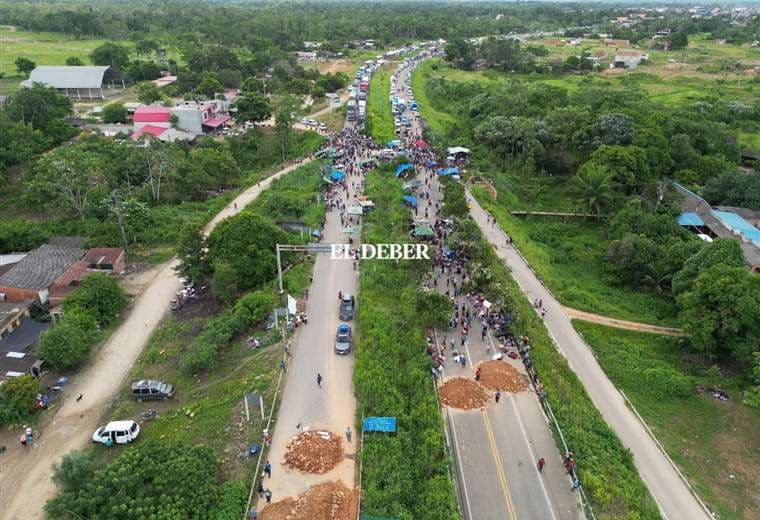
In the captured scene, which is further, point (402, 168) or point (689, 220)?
point (402, 168)

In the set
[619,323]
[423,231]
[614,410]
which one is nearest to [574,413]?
[614,410]

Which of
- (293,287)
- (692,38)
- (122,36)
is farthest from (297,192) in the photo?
(692,38)

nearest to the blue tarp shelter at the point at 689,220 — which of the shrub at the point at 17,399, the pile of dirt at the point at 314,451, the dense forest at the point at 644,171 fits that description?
the dense forest at the point at 644,171

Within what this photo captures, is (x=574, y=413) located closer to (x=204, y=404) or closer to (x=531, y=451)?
(x=531, y=451)

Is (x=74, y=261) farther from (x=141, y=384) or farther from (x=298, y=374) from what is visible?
(x=298, y=374)

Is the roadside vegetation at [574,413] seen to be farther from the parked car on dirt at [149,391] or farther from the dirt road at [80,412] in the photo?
the dirt road at [80,412]

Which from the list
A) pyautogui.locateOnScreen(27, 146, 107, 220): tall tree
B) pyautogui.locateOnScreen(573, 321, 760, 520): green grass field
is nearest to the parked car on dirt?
pyautogui.locateOnScreen(573, 321, 760, 520): green grass field
